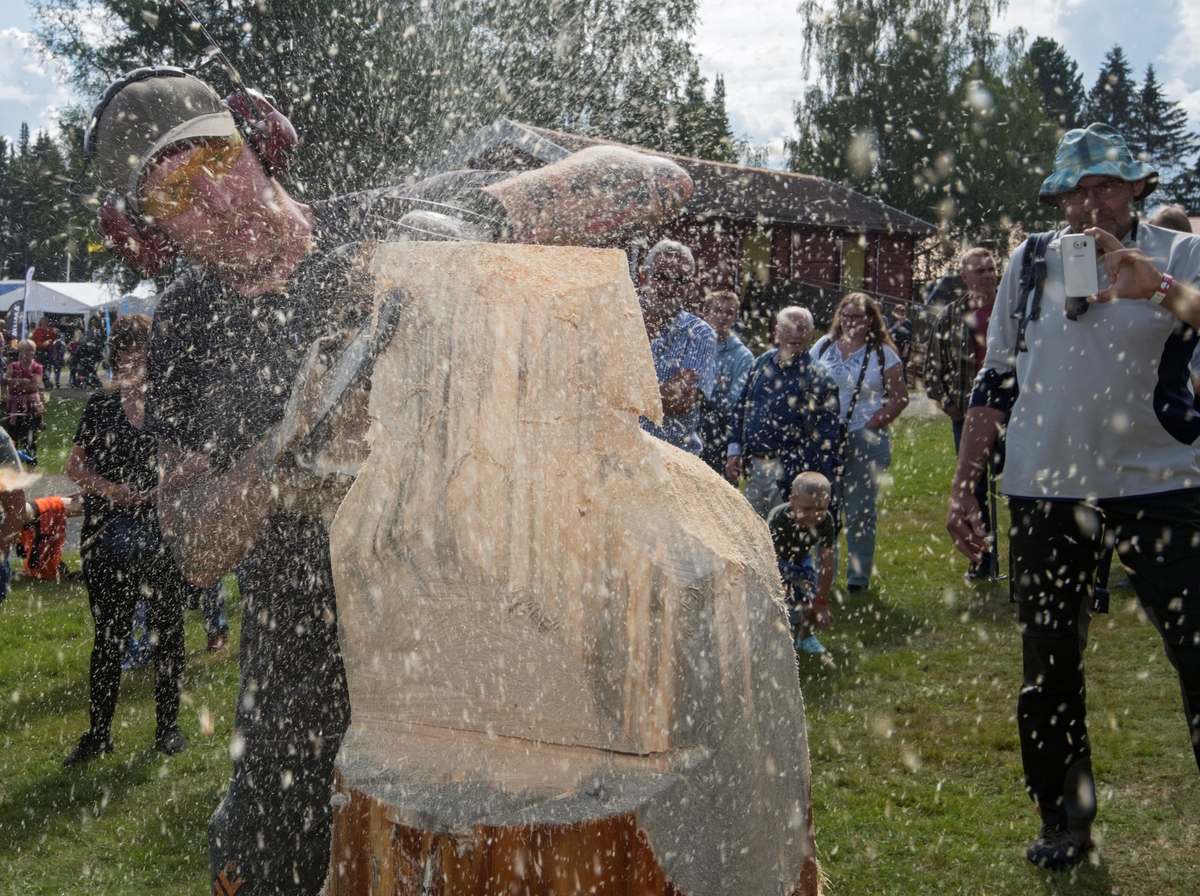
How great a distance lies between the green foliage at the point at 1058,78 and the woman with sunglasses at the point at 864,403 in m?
61.2

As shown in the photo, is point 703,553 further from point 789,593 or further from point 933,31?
point 933,31

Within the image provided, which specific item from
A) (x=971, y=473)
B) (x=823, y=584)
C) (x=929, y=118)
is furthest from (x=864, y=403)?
(x=929, y=118)

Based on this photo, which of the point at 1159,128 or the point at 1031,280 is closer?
the point at 1031,280

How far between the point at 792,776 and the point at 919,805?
217cm

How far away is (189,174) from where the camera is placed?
1686 millimetres

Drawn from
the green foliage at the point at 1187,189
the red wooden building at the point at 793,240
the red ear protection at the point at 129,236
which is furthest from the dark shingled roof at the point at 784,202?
the green foliage at the point at 1187,189

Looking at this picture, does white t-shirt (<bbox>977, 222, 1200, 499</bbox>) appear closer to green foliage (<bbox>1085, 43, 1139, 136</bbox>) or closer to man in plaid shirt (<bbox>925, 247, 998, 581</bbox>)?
man in plaid shirt (<bbox>925, 247, 998, 581</bbox>)

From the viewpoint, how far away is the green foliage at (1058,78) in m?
59.1

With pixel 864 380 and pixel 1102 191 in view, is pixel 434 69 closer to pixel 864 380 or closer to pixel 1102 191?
pixel 864 380

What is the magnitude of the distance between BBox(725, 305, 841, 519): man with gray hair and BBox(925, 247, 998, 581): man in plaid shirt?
84 centimetres

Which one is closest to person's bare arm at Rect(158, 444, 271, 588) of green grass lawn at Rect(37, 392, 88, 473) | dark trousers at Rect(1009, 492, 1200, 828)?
dark trousers at Rect(1009, 492, 1200, 828)

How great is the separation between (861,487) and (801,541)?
3.58 feet

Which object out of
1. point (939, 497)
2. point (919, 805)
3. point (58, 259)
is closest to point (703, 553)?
point (919, 805)

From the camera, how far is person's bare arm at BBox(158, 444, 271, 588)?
1604mm
